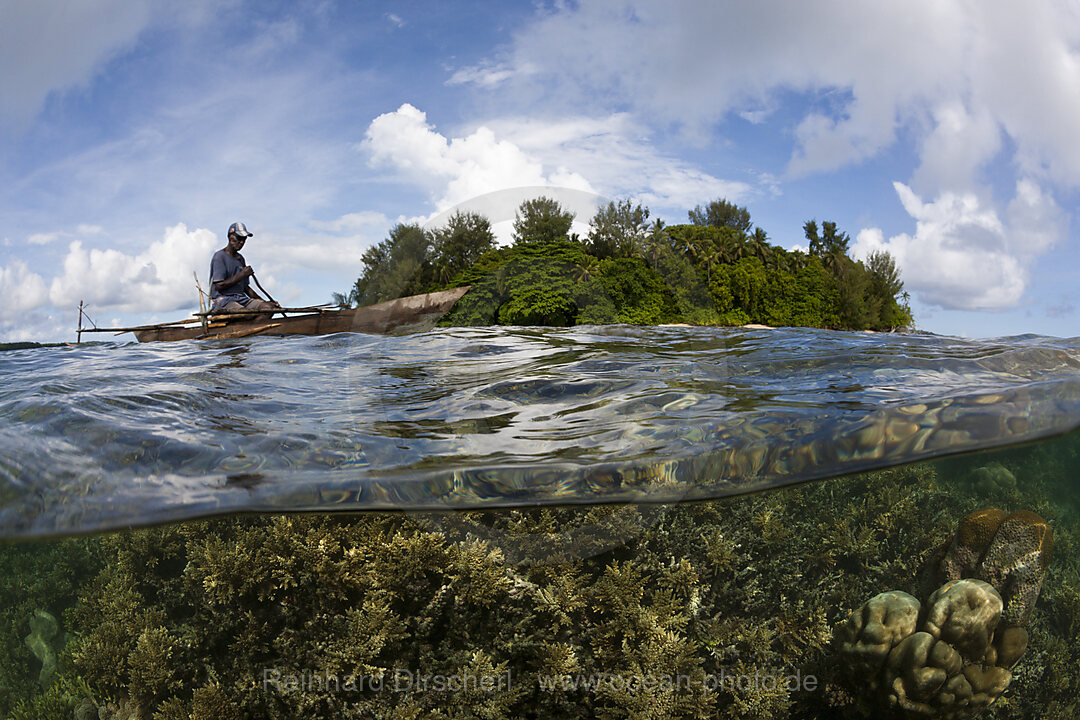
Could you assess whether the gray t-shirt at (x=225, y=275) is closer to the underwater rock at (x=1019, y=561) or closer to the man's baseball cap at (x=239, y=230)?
the man's baseball cap at (x=239, y=230)

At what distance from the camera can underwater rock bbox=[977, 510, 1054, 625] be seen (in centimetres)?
625

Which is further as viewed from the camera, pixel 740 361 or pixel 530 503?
pixel 740 361

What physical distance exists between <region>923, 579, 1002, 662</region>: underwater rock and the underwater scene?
28 mm

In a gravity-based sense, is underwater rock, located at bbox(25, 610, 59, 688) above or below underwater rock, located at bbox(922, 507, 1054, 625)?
below

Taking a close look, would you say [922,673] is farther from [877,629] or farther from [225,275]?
[225,275]

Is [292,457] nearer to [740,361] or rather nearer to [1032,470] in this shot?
[740,361]

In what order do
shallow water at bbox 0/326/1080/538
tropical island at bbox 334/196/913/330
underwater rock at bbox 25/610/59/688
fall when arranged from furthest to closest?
1. tropical island at bbox 334/196/913/330
2. underwater rock at bbox 25/610/59/688
3. shallow water at bbox 0/326/1080/538

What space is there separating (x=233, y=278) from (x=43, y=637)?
27.6ft

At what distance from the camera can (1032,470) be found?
321 inches

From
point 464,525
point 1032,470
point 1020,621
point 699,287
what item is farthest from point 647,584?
point 699,287

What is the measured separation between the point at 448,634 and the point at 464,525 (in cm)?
97

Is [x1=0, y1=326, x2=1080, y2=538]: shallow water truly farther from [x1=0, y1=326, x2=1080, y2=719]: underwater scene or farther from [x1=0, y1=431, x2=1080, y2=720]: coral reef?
[x1=0, y1=431, x2=1080, y2=720]: coral reef

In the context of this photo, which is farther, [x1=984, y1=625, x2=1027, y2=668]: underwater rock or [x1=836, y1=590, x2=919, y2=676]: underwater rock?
[x1=984, y1=625, x2=1027, y2=668]: underwater rock

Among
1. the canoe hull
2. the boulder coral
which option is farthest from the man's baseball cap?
the boulder coral
